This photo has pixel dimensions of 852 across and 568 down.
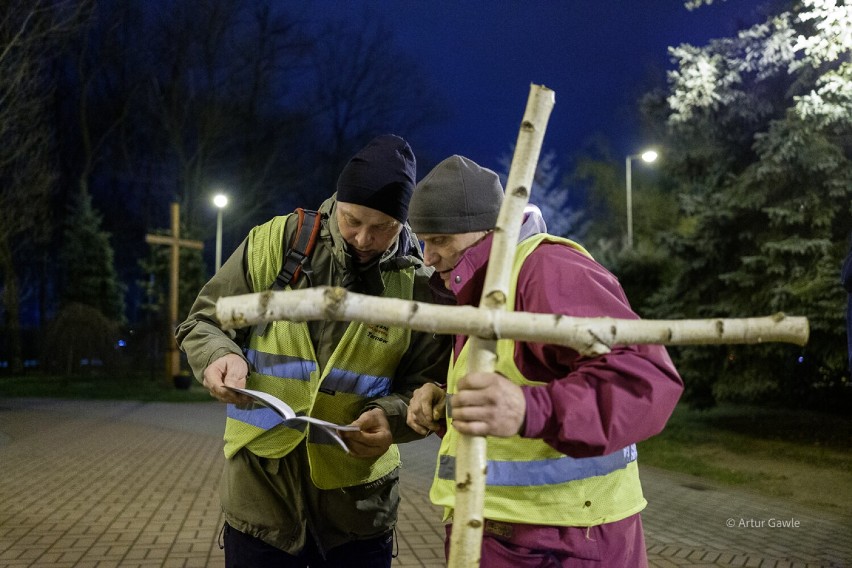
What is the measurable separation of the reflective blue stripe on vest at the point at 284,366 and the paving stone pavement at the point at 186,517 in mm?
3473

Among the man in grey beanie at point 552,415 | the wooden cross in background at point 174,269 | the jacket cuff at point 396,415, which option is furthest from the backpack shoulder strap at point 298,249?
the wooden cross in background at point 174,269

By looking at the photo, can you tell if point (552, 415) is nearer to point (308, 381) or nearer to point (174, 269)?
point (308, 381)

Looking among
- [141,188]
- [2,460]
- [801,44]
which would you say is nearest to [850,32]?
[801,44]

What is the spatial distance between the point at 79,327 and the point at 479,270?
28.3m

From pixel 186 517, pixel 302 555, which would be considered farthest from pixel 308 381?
pixel 186 517

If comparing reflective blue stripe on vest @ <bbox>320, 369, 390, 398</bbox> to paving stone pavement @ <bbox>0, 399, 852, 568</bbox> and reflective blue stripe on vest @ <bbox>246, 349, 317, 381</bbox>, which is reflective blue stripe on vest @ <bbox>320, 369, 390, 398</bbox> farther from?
paving stone pavement @ <bbox>0, 399, 852, 568</bbox>

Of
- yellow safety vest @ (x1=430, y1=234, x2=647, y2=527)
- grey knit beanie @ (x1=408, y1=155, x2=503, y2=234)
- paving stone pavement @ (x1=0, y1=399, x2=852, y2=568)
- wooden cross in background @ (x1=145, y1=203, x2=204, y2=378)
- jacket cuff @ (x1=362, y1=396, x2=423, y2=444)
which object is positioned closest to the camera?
yellow safety vest @ (x1=430, y1=234, x2=647, y2=527)

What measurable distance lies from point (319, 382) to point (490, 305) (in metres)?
1.26

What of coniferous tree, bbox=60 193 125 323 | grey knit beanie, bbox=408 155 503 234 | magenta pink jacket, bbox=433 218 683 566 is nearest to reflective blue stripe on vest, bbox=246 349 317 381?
grey knit beanie, bbox=408 155 503 234

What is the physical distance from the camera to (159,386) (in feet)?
81.4

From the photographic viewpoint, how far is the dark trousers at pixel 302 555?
270 cm

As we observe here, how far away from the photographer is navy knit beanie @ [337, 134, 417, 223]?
8.91 ft

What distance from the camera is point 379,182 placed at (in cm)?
272

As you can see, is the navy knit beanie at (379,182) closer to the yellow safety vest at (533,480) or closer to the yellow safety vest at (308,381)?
the yellow safety vest at (308,381)
